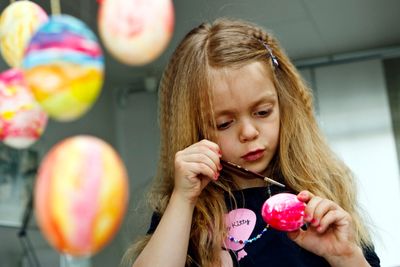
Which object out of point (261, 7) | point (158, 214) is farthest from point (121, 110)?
point (158, 214)

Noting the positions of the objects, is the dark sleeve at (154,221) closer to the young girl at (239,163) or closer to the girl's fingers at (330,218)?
the young girl at (239,163)

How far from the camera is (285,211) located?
46 centimetres

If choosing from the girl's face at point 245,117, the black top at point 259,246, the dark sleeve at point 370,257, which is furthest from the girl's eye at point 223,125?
the dark sleeve at point 370,257

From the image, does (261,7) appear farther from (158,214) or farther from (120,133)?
(158,214)

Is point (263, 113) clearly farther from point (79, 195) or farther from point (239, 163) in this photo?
point (79, 195)

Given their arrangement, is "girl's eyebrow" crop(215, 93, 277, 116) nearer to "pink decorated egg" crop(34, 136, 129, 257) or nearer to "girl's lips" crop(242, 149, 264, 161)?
"girl's lips" crop(242, 149, 264, 161)

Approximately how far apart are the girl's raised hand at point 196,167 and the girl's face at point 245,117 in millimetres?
28

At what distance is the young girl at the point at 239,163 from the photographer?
0.52 metres

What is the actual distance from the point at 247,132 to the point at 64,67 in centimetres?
29

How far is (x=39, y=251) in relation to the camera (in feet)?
5.13

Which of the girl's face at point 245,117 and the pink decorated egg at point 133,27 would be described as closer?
the pink decorated egg at point 133,27

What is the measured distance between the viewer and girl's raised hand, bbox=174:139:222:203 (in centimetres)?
50

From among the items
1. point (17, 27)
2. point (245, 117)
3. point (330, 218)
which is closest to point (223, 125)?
point (245, 117)

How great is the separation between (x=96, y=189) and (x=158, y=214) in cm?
41
